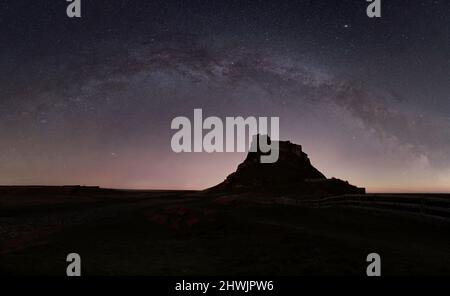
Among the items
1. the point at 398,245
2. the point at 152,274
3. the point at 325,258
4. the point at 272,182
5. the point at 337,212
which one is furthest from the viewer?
the point at 272,182

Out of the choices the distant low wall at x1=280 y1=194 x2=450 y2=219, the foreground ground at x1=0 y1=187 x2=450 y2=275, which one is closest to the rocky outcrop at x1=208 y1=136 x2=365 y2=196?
the distant low wall at x1=280 y1=194 x2=450 y2=219

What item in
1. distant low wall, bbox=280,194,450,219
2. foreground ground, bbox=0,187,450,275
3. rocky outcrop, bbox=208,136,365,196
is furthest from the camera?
rocky outcrop, bbox=208,136,365,196

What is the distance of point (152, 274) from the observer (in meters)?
7.32

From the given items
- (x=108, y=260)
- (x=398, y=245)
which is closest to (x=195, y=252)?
(x=108, y=260)

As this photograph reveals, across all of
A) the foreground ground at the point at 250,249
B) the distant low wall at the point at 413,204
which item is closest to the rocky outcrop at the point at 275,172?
the distant low wall at the point at 413,204

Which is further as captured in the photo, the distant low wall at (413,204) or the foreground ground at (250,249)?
the distant low wall at (413,204)

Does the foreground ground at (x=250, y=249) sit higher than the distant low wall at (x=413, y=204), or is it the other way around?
the distant low wall at (x=413, y=204)

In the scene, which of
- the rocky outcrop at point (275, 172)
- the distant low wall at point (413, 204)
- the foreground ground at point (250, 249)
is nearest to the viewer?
the foreground ground at point (250, 249)

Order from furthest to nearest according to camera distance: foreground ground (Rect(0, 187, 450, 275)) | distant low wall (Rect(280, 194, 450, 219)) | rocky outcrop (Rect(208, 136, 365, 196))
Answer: rocky outcrop (Rect(208, 136, 365, 196)) < distant low wall (Rect(280, 194, 450, 219)) < foreground ground (Rect(0, 187, 450, 275))

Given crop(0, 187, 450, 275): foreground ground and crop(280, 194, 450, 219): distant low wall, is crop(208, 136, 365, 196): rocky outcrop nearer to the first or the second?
crop(280, 194, 450, 219): distant low wall

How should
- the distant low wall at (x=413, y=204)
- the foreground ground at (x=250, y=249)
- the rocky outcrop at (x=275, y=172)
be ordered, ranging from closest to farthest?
the foreground ground at (x=250, y=249)
the distant low wall at (x=413, y=204)
the rocky outcrop at (x=275, y=172)

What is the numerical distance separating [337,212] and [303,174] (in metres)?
125

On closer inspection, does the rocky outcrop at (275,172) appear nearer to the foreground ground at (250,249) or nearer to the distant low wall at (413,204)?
the distant low wall at (413,204)
